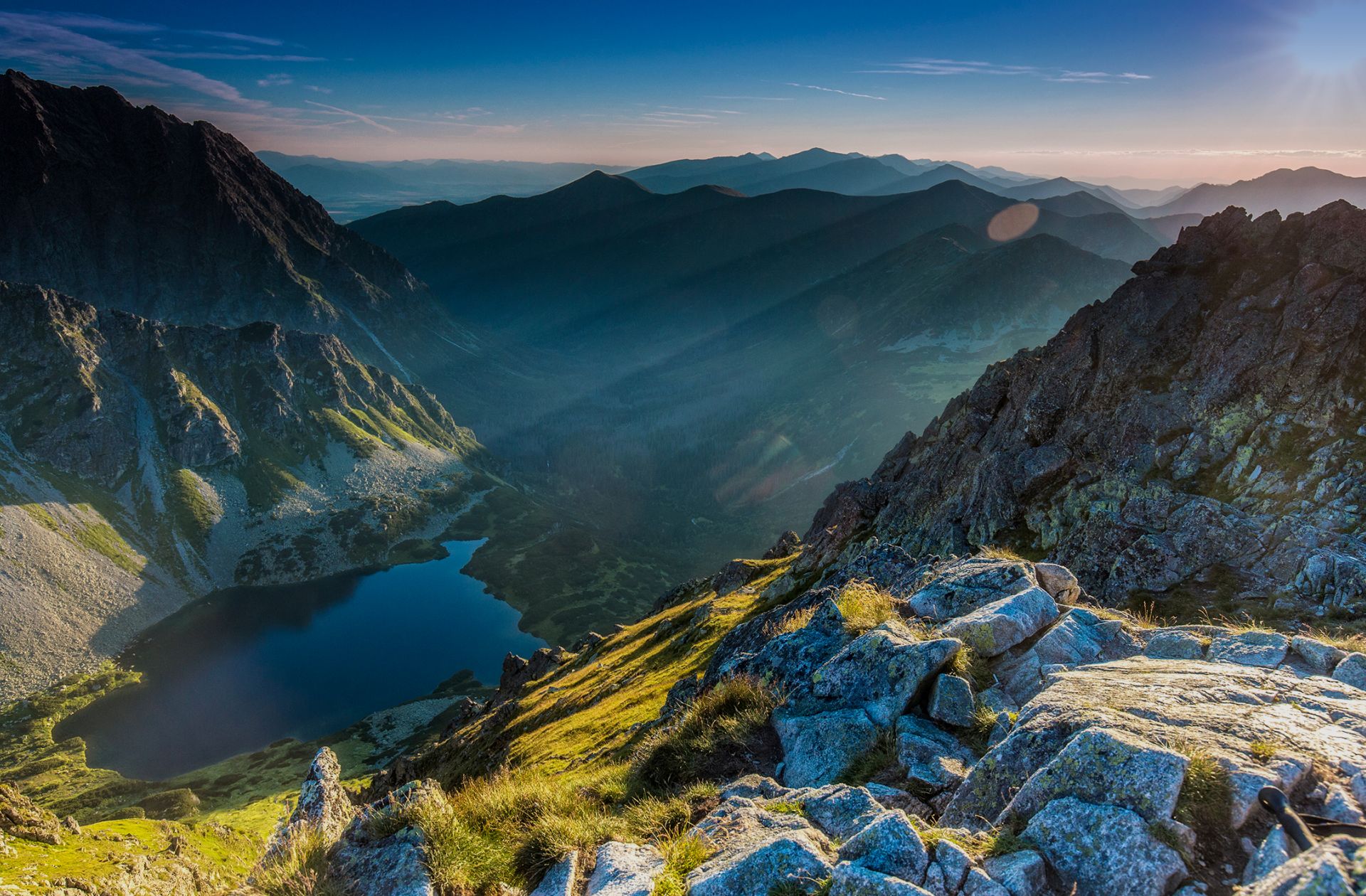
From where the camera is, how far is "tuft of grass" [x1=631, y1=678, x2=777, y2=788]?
14.2m

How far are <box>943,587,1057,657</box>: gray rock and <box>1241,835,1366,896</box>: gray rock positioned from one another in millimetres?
9336

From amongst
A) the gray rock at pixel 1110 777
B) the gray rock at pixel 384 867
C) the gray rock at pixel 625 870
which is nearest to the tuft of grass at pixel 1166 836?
the gray rock at pixel 1110 777

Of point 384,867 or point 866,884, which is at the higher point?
point 866,884

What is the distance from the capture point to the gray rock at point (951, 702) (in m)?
13.5

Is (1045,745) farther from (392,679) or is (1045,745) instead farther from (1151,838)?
(392,679)

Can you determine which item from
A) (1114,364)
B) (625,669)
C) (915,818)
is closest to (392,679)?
(625,669)

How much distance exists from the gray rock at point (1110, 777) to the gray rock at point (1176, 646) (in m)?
7.50

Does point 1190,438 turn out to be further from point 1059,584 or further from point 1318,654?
point 1318,654

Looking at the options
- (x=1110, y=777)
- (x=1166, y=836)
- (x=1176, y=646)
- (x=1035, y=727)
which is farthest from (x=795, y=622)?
(x=1166, y=836)

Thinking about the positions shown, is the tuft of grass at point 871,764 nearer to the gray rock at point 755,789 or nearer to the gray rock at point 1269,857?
the gray rock at point 755,789

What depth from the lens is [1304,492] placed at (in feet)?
125

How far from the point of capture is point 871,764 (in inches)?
500

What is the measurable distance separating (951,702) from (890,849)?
6118 millimetres

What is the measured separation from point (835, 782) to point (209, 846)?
101 m
